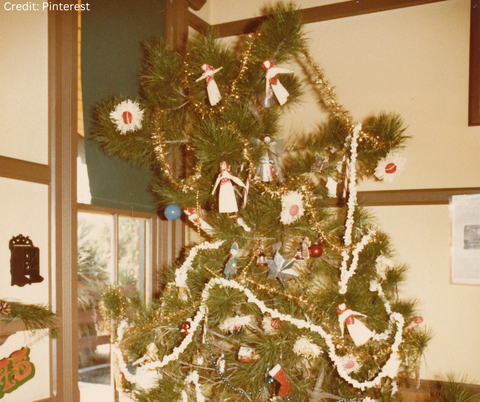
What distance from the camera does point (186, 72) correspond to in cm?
157

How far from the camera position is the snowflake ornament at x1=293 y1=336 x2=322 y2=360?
133 cm

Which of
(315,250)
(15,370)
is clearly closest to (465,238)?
(315,250)

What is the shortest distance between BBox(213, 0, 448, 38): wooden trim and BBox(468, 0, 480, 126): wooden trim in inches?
8.1

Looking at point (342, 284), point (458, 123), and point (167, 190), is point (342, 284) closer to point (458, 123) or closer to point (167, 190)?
point (167, 190)

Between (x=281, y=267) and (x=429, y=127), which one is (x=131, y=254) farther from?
(x=429, y=127)

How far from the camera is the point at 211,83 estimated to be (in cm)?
144

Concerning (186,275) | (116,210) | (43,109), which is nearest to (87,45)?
A: (43,109)

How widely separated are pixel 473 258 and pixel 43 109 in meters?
1.92

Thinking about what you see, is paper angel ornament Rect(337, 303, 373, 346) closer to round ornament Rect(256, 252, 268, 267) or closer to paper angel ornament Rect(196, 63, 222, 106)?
round ornament Rect(256, 252, 268, 267)

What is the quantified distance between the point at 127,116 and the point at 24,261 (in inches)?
23.1

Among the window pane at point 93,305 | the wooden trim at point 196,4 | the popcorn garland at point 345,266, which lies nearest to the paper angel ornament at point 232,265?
the popcorn garland at point 345,266

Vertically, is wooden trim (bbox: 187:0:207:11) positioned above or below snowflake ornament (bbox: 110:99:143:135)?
above

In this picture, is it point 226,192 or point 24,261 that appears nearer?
point 226,192

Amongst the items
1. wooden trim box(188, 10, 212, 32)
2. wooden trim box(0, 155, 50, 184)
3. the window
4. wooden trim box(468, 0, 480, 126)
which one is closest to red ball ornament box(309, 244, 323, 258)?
the window
